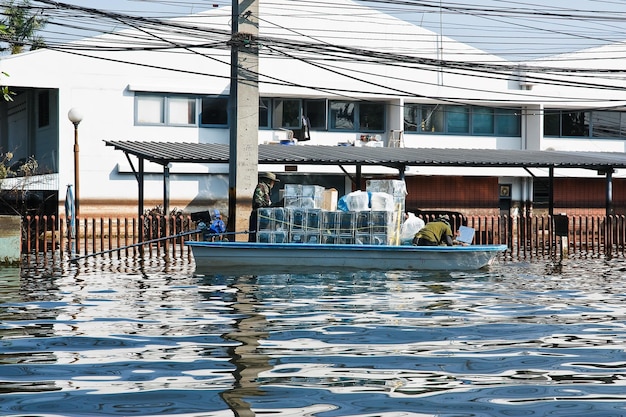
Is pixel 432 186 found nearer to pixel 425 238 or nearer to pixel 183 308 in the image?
pixel 425 238

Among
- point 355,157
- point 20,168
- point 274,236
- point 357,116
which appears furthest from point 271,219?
point 357,116

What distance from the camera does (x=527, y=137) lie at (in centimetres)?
4550

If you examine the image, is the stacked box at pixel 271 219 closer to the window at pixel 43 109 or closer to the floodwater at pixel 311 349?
the floodwater at pixel 311 349

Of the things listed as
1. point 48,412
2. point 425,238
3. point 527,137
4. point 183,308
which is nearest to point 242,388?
point 48,412

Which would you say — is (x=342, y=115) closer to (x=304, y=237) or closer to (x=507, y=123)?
(x=507, y=123)

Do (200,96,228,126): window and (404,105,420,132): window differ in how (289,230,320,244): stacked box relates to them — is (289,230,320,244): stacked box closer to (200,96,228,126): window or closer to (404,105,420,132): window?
(200,96,228,126): window

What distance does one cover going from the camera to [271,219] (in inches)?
870

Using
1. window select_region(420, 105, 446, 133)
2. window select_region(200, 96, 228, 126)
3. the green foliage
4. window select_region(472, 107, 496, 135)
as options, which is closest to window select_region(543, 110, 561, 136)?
window select_region(472, 107, 496, 135)

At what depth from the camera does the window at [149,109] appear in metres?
38.8

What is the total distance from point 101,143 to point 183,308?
985 inches

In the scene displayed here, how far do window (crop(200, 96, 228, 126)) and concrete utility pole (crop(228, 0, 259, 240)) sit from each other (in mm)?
15241

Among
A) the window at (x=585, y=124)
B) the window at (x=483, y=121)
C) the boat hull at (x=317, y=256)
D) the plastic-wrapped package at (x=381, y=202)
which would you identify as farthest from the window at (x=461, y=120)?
the boat hull at (x=317, y=256)

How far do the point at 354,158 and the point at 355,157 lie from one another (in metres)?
0.41

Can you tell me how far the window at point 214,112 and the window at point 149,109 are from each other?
175 centimetres
